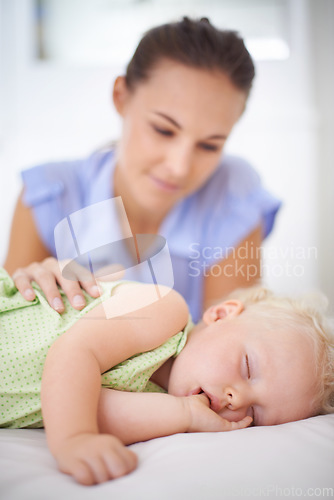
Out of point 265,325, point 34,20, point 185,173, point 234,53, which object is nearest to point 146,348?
point 265,325

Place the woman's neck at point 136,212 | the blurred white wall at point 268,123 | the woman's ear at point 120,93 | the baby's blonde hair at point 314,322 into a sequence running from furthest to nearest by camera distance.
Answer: the blurred white wall at point 268,123
the woman's neck at point 136,212
the woman's ear at point 120,93
the baby's blonde hair at point 314,322

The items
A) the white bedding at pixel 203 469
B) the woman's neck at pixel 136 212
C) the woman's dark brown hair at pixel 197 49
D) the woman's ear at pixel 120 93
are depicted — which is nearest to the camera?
the white bedding at pixel 203 469

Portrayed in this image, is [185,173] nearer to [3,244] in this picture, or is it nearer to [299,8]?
[299,8]

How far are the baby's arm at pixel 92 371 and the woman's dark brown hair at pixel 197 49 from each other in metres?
0.59

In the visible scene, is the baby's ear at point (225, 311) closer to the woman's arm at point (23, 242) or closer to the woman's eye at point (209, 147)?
the woman's eye at point (209, 147)

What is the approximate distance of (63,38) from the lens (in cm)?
136

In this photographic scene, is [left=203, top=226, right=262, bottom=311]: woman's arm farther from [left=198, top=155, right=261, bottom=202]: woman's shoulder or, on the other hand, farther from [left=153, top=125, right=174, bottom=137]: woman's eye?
[left=153, top=125, right=174, bottom=137]: woman's eye

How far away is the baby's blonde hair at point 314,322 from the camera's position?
1.95 ft

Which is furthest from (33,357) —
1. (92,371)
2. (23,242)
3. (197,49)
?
(197,49)

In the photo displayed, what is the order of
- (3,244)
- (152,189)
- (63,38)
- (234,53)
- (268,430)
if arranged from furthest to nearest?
(3,244), (63,38), (152,189), (234,53), (268,430)

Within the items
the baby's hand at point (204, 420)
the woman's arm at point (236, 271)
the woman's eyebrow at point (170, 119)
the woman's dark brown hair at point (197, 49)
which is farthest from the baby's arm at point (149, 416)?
the woman's dark brown hair at point (197, 49)

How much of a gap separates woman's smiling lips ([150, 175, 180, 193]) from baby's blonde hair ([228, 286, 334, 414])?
465mm

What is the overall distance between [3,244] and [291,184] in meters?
1.17

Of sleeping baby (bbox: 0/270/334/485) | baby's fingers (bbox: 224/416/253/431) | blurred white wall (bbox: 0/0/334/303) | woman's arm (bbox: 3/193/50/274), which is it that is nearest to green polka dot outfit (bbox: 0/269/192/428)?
sleeping baby (bbox: 0/270/334/485)
